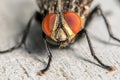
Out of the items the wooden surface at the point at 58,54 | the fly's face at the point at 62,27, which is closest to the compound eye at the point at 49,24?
the fly's face at the point at 62,27

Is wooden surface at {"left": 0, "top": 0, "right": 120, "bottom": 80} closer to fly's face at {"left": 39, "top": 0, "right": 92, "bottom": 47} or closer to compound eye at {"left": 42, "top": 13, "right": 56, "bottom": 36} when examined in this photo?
fly's face at {"left": 39, "top": 0, "right": 92, "bottom": 47}

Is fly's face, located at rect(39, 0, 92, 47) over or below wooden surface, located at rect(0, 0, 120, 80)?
over

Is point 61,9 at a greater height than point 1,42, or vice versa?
point 61,9

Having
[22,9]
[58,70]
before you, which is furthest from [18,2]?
[58,70]

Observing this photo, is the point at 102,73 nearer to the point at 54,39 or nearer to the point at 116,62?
the point at 116,62

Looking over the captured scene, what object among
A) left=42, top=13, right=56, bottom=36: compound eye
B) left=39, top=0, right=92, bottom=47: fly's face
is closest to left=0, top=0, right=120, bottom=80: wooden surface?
left=39, top=0, right=92, bottom=47: fly's face

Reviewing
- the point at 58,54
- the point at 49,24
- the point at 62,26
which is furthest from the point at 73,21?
the point at 58,54
